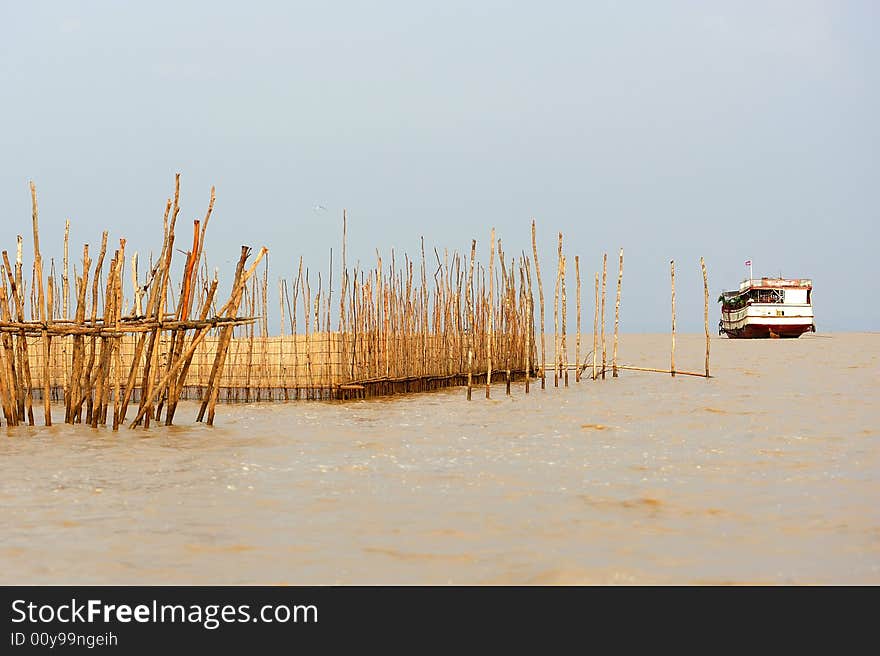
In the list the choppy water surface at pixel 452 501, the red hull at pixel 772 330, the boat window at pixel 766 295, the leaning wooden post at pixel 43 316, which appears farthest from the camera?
the boat window at pixel 766 295

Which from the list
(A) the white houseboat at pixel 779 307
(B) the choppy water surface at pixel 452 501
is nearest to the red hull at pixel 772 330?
(A) the white houseboat at pixel 779 307

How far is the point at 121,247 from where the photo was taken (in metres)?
5.97

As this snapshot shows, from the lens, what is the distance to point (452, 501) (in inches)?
139

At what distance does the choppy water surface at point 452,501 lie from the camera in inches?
102

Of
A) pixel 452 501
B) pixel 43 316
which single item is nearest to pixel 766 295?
pixel 43 316

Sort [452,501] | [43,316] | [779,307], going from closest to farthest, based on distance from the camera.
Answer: [452,501] < [43,316] < [779,307]

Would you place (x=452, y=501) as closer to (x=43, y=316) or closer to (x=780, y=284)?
(x=43, y=316)

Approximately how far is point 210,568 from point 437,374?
756cm

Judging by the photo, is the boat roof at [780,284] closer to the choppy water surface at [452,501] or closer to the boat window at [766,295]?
the boat window at [766,295]

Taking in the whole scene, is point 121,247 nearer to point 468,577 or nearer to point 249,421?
point 249,421

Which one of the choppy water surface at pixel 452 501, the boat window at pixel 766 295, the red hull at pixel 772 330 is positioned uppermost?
the boat window at pixel 766 295
